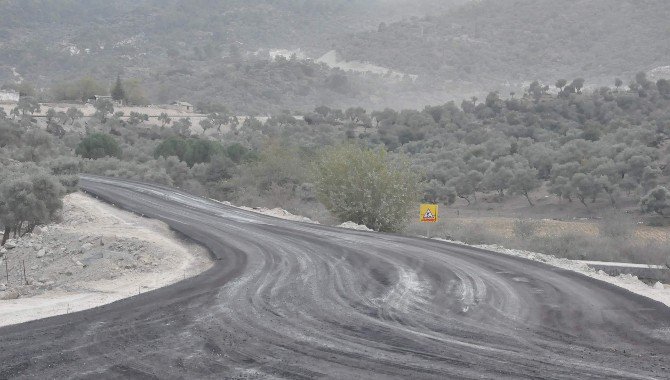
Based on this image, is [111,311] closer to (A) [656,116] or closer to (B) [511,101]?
(A) [656,116]

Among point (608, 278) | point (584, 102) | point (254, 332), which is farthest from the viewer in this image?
point (584, 102)

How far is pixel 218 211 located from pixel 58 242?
11520 millimetres

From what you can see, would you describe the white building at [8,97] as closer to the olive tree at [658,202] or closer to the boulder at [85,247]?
the olive tree at [658,202]

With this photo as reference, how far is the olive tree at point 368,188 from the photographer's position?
31.4 m

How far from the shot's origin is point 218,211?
33031 millimetres

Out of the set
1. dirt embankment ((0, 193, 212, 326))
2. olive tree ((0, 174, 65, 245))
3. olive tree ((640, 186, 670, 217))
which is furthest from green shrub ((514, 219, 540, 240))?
olive tree ((0, 174, 65, 245))

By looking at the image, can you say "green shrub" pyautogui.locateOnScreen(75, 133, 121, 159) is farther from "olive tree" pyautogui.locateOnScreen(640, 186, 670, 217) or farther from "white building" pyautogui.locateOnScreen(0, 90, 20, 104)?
"olive tree" pyautogui.locateOnScreen(640, 186, 670, 217)

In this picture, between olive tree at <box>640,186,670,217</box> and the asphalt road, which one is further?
olive tree at <box>640,186,670,217</box>

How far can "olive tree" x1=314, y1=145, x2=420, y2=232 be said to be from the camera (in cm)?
3144

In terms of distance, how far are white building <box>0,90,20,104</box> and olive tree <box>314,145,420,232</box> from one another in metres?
79.7

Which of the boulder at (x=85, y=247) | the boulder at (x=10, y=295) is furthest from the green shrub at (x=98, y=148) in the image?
the boulder at (x=10, y=295)

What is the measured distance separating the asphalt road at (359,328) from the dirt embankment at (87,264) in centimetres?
108

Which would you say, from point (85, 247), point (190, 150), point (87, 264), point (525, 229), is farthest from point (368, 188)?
point (190, 150)


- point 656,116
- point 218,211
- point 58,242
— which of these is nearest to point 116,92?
point 656,116
